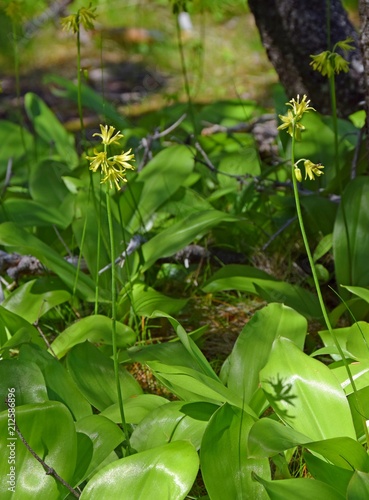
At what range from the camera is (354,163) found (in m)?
2.46

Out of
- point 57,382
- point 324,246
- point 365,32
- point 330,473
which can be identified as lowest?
point 330,473

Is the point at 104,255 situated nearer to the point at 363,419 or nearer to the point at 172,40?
the point at 363,419

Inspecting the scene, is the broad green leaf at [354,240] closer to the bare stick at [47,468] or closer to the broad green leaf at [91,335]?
the broad green leaf at [91,335]

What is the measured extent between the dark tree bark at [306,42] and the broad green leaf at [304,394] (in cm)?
170

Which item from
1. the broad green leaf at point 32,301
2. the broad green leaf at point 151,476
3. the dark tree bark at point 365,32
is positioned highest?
the dark tree bark at point 365,32

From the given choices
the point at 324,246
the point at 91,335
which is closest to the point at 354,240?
the point at 324,246

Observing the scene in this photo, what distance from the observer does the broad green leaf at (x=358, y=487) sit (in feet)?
4.00

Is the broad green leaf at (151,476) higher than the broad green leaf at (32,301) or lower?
lower

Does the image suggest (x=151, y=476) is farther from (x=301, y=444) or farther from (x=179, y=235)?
(x=179, y=235)

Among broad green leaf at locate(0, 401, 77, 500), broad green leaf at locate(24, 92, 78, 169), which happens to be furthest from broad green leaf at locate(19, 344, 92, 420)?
broad green leaf at locate(24, 92, 78, 169)

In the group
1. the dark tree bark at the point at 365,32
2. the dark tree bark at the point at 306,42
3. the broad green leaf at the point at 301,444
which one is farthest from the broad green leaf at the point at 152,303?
the dark tree bark at the point at 306,42

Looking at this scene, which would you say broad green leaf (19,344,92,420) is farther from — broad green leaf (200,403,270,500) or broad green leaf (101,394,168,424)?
broad green leaf (200,403,270,500)

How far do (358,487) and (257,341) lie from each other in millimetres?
552

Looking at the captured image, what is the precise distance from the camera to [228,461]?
1.41 m
